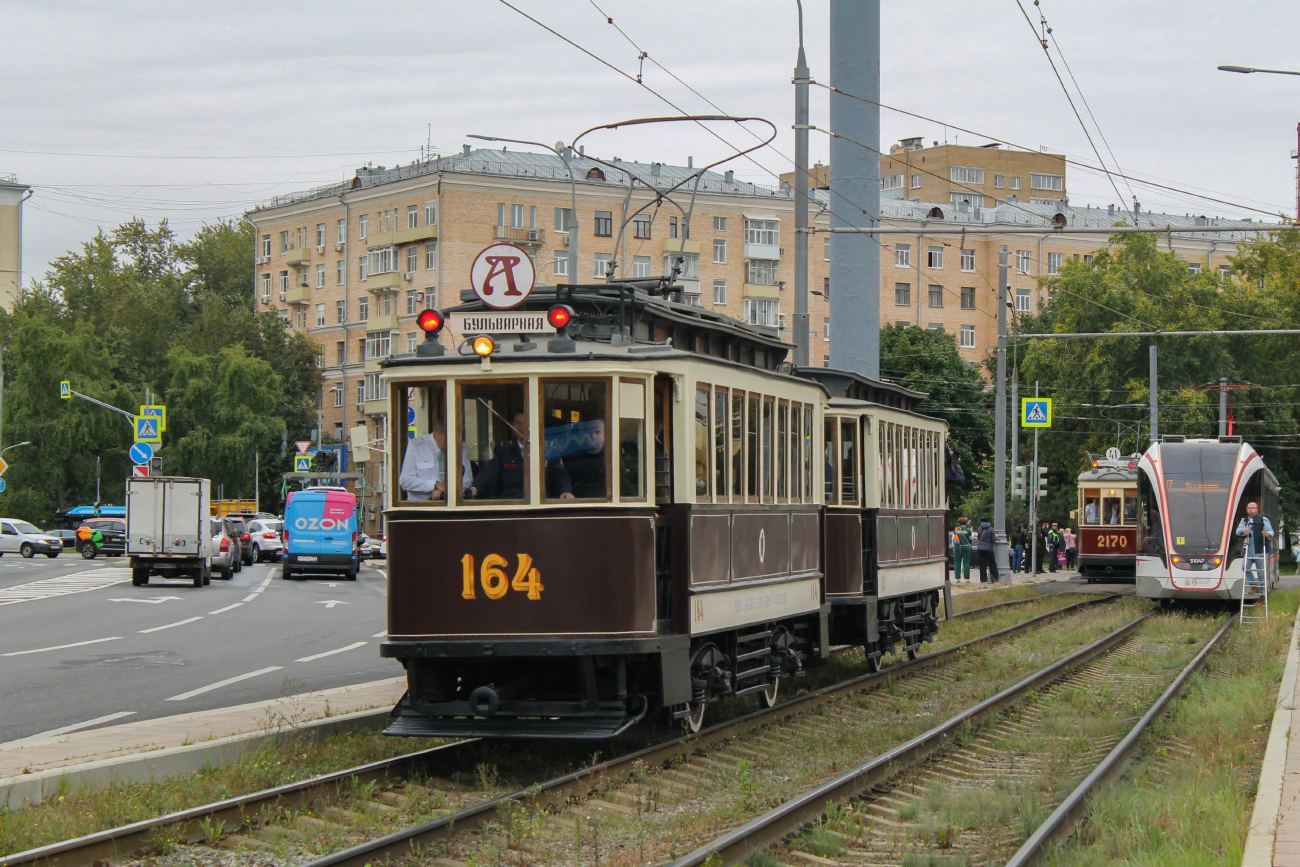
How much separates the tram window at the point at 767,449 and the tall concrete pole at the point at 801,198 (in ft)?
23.9

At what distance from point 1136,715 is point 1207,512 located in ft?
50.0

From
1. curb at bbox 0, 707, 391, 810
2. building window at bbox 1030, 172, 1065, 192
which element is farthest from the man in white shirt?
building window at bbox 1030, 172, 1065, 192

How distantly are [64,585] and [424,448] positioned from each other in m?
30.3

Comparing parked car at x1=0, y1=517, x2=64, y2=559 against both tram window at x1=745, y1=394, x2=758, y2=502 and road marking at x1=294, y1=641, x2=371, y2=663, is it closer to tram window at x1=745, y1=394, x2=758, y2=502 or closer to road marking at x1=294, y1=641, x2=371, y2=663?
road marking at x1=294, y1=641, x2=371, y2=663

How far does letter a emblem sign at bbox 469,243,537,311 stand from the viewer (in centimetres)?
1190

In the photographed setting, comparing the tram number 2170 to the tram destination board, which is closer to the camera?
the tram number 2170

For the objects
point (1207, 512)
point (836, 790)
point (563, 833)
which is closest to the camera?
point (563, 833)

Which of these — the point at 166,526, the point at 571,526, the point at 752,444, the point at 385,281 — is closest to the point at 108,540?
the point at 166,526

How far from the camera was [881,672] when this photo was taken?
1783 cm

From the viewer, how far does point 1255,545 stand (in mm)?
26547

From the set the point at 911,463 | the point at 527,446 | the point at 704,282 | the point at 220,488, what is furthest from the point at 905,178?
the point at 527,446

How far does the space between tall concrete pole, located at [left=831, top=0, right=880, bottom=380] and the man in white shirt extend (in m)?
13.3

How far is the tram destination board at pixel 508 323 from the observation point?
11422mm

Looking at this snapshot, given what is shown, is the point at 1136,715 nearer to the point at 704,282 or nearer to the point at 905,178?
the point at 704,282
